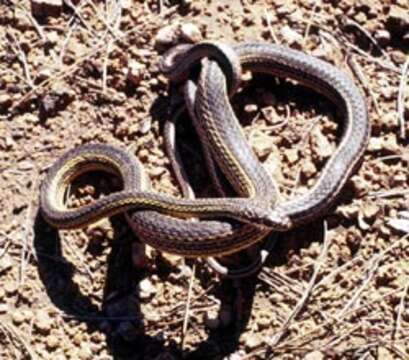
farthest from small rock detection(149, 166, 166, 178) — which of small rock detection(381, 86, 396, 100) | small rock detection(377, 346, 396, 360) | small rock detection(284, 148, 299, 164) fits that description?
small rock detection(377, 346, 396, 360)

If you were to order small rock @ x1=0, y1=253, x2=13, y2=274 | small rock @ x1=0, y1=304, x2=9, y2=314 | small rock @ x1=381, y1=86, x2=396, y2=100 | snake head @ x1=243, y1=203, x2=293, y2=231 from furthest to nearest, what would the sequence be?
small rock @ x1=381, y1=86, x2=396, y2=100, small rock @ x1=0, y1=253, x2=13, y2=274, small rock @ x1=0, y1=304, x2=9, y2=314, snake head @ x1=243, y1=203, x2=293, y2=231

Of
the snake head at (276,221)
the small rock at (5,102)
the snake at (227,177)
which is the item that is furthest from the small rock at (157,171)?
the small rock at (5,102)

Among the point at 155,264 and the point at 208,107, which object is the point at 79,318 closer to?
the point at 155,264

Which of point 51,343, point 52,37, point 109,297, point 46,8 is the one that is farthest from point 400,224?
point 46,8

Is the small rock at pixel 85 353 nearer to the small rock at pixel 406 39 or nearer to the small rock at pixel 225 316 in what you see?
the small rock at pixel 225 316

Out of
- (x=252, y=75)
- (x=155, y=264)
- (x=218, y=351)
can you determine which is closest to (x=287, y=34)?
(x=252, y=75)

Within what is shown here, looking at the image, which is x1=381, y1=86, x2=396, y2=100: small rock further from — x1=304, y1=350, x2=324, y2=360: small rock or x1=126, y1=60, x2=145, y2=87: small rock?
x1=304, y1=350, x2=324, y2=360: small rock
